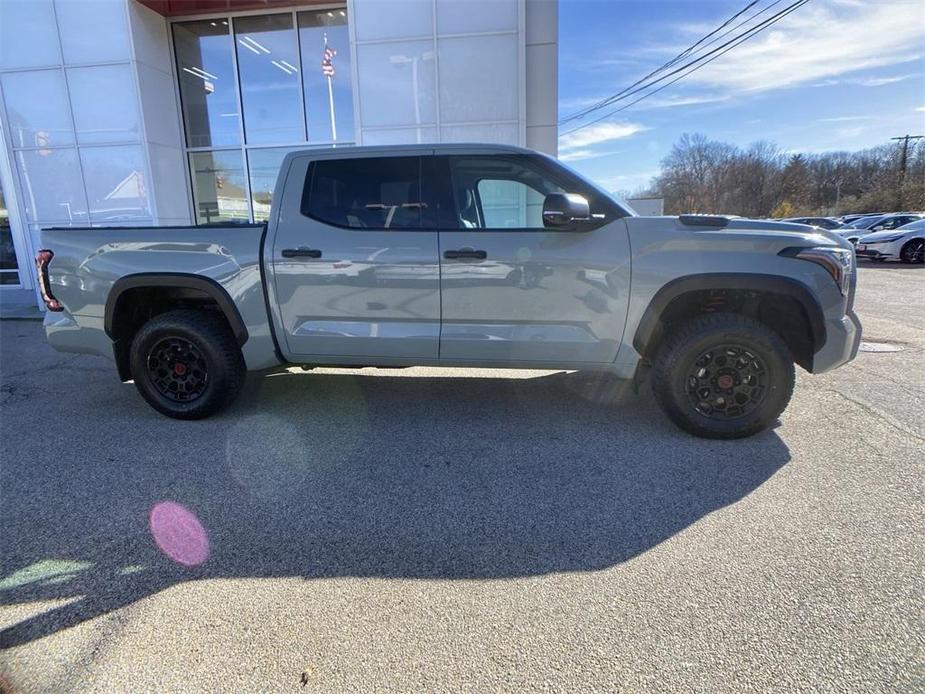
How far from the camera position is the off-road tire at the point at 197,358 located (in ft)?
13.6

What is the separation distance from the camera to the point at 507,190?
4070 mm

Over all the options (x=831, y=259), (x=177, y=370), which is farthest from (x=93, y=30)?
(x=831, y=259)

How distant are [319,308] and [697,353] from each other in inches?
105

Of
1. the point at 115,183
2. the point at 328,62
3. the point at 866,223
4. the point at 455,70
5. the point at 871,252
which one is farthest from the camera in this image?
the point at 866,223

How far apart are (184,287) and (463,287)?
2.17 metres

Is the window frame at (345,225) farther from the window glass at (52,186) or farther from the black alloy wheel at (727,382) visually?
the window glass at (52,186)

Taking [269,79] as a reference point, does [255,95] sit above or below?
below

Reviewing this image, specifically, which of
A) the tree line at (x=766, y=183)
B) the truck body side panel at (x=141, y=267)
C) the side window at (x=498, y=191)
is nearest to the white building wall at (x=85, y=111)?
the truck body side panel at (x=141, y=267)

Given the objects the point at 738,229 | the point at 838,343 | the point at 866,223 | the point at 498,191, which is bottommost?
the point at 838,343

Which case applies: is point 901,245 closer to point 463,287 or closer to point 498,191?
point 498,191

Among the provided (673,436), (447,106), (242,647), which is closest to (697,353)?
(673,436)

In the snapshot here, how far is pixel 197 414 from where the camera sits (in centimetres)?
427

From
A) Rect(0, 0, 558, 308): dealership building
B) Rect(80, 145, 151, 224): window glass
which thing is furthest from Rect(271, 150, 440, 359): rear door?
Rect(80, 145, 151, 224): window glass

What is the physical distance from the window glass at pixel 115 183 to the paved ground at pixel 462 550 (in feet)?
26.1
